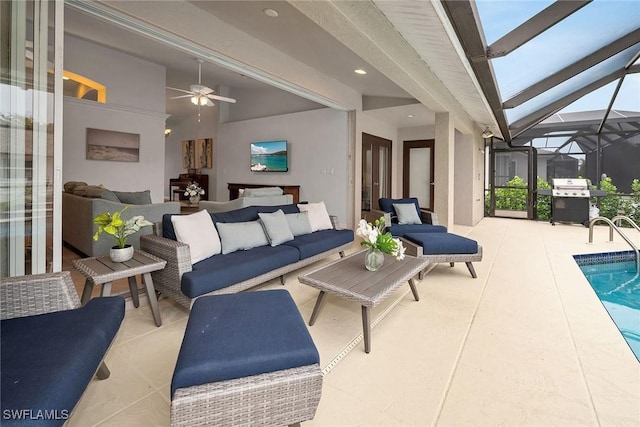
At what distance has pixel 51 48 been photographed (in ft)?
6.86

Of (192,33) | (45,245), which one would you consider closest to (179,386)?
(45,245)

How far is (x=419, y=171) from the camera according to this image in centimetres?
835

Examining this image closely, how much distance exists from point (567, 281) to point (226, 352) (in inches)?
145

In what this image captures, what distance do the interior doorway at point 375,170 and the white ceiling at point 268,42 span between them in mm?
626

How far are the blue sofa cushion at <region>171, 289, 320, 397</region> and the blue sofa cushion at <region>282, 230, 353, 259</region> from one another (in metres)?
1.59

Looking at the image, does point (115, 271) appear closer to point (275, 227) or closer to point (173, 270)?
point (173, 270)

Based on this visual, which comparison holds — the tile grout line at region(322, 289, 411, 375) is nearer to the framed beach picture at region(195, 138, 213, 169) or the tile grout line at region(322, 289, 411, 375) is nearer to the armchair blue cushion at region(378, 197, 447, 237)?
the armchair blue cushion at region(378, 197, 447, 237)

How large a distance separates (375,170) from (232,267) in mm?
5972

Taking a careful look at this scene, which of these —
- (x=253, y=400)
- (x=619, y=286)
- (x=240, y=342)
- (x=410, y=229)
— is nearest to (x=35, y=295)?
(x=240, y=342)

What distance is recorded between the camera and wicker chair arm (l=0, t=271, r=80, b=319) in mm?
1423

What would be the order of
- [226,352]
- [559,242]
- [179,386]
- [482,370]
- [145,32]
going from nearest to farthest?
[179,386]
[226,352]
[482,370]
[145,32]
[559,242]

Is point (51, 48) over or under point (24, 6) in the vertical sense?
under

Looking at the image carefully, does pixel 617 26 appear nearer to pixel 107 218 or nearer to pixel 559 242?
pixel 559 242

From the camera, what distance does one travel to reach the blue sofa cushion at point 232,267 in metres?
2.13
